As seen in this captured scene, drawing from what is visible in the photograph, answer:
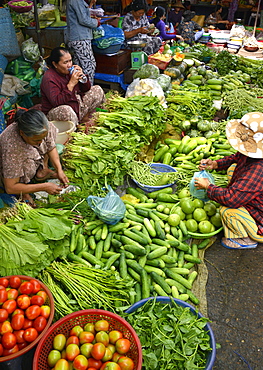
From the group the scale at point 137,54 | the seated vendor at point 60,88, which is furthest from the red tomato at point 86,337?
the scale at point 137,54

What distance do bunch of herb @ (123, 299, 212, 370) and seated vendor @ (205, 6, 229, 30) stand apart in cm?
1438

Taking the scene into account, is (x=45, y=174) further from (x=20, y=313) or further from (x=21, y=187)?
(x=20, y=313)

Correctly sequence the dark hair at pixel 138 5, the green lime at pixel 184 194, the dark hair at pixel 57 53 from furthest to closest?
the dark hair at pixel 138 5
the dark hair at pixel 57 53
the green lime at pixel 184 194

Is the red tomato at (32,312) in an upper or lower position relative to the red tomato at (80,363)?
upper

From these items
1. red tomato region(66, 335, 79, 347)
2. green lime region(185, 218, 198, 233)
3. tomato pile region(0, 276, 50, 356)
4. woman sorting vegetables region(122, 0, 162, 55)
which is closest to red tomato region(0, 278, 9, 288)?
tomato pile region(0, 276, 50, 356)

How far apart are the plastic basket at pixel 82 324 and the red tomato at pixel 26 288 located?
0.28m

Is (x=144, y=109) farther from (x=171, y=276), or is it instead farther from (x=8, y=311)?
(x=8, y=311)

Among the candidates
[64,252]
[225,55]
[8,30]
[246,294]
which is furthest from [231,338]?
[225,55]

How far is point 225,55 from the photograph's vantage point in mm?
7793

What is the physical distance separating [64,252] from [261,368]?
176 cm

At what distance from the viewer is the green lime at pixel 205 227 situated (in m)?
3.21

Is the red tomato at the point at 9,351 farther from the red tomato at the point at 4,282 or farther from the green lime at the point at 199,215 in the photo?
the green lime at the point at 199,215

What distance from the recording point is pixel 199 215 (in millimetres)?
3252

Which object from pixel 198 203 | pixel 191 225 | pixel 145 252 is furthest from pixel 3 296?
pixel 198 203
